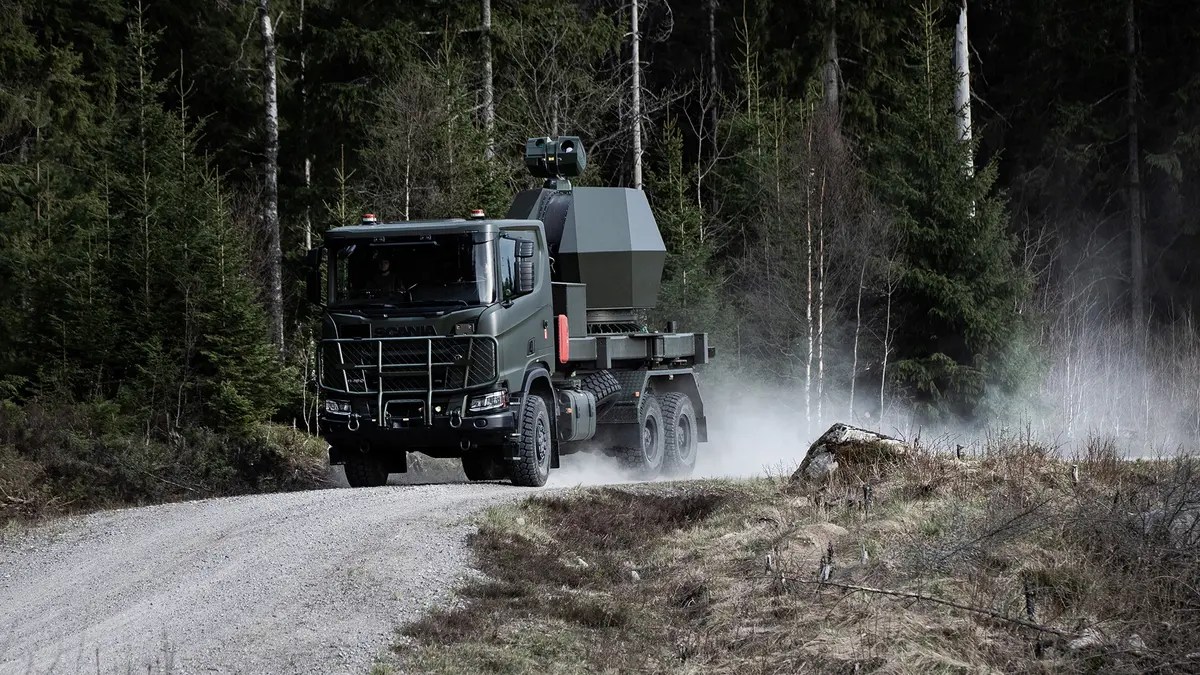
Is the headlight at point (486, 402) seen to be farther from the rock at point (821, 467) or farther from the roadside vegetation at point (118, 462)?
the roadside vegetation at point (118, 462)

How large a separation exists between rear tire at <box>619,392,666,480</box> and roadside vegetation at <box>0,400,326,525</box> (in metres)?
4.90

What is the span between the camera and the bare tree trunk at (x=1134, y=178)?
35.7 m

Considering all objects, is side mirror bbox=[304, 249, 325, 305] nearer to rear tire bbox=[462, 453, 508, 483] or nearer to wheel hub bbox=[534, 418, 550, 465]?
rear tire bbox=[462, 453, 508, 483]

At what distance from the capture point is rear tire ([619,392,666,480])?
18.4 metres

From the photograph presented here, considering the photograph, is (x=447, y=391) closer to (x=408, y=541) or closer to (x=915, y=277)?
(x=408, y=541)

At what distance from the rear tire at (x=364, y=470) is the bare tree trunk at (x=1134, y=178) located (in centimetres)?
2458

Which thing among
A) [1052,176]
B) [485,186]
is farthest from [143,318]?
[1052,176]

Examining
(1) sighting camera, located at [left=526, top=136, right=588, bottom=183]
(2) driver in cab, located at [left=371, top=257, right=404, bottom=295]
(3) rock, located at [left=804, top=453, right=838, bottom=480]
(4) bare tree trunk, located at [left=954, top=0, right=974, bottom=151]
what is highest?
(4) bare tree trunk, located at [left=954, top=0, right=974, bottom=151]

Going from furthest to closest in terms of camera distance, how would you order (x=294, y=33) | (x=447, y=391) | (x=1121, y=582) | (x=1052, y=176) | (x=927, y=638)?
(x=1052, y=176)
(x=294, y=33)
(x=447, y=391)
(x=1121, y=582)
(x=927, y=638)

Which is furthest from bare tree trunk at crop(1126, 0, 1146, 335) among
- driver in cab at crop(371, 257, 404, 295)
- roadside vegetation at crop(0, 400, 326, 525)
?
driver in cab at crop(371, 257, 404, 295)

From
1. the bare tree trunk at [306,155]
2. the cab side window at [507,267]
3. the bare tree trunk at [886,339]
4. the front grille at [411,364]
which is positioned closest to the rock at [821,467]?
the front grille at [411,364]

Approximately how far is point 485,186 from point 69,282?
7081 mm

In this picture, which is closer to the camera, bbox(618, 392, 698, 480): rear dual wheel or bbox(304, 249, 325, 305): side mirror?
bbox(304, 249, 325, 305): side mirror

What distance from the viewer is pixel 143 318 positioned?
22.1m
